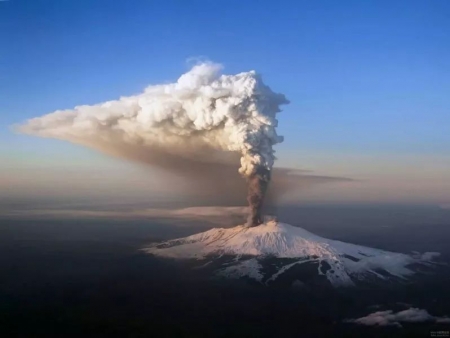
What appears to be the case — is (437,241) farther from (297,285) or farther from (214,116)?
(214,116)

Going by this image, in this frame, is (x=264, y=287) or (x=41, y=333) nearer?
(x=41, y=333)

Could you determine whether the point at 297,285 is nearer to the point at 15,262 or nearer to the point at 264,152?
the point at 264,152

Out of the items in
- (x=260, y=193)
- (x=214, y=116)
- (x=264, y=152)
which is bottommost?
(x=260, y=193)

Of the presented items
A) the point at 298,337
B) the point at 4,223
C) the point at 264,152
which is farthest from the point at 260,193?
the point at 4,223

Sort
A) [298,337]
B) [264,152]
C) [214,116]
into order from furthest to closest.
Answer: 1. [214,116]
2. [264,152]
3. [298,337]

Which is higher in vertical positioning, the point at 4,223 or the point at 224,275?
the point at 4,223

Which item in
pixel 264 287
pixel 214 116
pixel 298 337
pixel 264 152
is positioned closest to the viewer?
pixel 298 337
